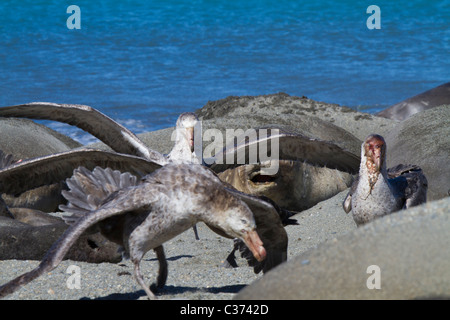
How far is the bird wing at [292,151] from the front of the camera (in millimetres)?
6590

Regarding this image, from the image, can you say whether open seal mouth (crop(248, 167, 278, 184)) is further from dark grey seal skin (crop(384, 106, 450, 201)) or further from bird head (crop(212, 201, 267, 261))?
bird head (crop(212, 201, 267, 261))

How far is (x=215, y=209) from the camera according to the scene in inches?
177

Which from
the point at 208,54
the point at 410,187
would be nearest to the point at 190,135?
the point at 410,187

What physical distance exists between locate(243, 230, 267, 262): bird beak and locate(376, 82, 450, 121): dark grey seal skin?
8382 mm

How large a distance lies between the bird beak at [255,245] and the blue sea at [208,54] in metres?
10.3

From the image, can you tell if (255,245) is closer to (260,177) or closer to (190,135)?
(190,135)

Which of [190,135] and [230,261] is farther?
[230,261]

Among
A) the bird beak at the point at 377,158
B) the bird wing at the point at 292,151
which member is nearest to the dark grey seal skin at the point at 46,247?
the bird wing at the point at 292,151

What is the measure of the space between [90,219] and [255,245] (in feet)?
3.23

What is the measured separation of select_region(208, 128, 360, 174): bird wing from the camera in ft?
21.6

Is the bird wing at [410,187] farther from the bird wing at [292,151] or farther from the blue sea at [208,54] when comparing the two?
the blue sea at [208,54]

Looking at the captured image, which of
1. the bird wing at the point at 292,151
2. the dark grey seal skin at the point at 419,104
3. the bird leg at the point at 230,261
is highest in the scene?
the bird wing at the point at 292,151

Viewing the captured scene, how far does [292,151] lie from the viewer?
710 cm
